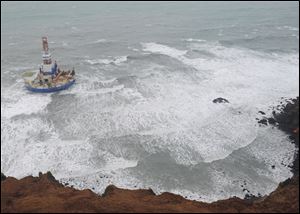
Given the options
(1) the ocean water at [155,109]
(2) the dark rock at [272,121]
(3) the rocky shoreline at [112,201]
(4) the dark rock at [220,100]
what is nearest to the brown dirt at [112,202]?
(3) the rocky shoreline at [112,201]

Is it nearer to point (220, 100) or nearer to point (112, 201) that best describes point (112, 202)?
point (112, 201)

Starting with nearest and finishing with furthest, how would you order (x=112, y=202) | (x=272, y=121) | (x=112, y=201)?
(x=112, y=202)
(x=112, y=201)
(x=272, y=121)

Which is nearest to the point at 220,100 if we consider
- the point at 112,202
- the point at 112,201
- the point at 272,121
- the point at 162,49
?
Answer: the point at 272,121

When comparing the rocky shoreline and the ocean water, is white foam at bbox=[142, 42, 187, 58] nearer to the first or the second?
the ocean water

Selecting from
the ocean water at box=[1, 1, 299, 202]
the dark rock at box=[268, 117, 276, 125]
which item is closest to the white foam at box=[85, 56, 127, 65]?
the ocean water at box=[1, 1, 299, 202]

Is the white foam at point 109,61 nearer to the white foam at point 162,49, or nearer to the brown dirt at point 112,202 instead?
the white foam at point 162,49

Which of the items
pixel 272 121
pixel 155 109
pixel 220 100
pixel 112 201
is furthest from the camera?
pixel 220 100

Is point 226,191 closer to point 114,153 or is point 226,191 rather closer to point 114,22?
point 114,153
